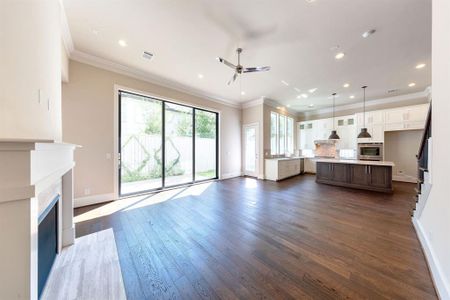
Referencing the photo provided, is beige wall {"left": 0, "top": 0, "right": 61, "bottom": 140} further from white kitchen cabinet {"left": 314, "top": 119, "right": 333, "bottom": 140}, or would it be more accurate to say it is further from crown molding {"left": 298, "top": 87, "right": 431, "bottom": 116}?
crown molding {"left": 298, "top": 87, "right": 431, "bottom": 116}

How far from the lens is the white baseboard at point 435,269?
4.44 ft

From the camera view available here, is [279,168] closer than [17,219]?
No

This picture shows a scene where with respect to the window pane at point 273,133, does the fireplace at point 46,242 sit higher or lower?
lower

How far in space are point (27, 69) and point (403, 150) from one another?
954cm

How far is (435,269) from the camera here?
5.14 feet

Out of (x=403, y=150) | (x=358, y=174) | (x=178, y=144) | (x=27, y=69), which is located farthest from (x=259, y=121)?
(x=27, y=69)

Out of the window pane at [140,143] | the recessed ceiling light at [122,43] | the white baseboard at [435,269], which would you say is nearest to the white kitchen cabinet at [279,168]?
the window pane at [140,143]

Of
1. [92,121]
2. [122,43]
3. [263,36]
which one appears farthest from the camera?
[92,121]

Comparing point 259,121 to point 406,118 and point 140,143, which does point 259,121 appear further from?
point 406,118

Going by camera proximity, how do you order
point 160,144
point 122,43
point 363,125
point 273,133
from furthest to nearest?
1. point 273,133
2. point 363,125
3. point 160,144
4. point 122,43

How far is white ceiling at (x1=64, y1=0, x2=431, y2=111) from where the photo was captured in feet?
7.50

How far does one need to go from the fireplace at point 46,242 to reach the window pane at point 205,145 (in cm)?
400

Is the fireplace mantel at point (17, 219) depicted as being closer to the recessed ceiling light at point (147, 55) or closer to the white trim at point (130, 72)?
the recessed ceiling light at point (147, 55)

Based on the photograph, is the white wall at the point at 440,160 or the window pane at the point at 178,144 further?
the window pane at the point at 178,144
